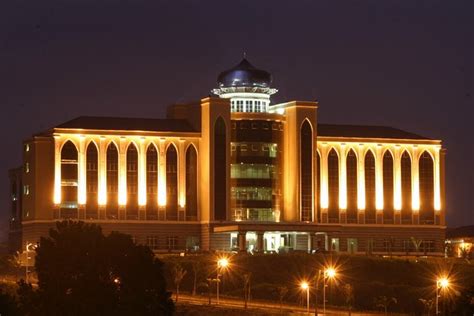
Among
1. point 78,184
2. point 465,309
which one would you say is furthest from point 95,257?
point 78,184

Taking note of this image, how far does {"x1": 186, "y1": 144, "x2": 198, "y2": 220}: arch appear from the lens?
7687 inches

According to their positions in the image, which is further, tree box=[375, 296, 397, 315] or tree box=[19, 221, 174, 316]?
tree box=[375, 296, 397, 315]

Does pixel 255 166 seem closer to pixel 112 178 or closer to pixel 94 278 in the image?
pixel 112 178

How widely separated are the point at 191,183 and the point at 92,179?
11389 millimetres

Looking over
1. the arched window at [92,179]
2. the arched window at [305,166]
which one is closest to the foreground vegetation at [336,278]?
the arched window at [92,179]

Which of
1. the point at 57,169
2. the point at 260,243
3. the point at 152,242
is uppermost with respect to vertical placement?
the point at 57,169

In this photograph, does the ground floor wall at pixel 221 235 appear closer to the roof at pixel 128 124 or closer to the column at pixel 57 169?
the column at pixel 57 169

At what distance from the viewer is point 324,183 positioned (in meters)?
199

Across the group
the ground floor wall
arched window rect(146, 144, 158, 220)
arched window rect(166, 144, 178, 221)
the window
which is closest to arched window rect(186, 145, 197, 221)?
→ the ground floor wall

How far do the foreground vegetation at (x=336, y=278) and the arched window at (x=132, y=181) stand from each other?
13.1 metres

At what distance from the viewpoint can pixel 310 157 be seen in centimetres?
19738

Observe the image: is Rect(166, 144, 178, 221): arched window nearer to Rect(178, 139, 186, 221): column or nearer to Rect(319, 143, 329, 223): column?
Rect(178, 139, 186, 221): column

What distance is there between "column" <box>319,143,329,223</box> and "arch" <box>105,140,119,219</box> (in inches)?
926

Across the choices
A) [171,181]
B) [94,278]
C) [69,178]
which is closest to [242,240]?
[171,181]
